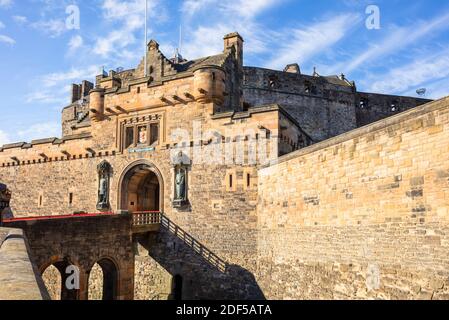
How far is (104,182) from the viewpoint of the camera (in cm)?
2055

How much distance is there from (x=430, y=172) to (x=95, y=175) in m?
16.4

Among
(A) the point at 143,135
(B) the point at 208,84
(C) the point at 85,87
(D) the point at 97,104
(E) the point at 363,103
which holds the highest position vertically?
(C) the point at 85,87

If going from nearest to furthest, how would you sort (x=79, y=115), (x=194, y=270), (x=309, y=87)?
(x=194, y=270) → (x=309, y=87) → (x=79, y=115)

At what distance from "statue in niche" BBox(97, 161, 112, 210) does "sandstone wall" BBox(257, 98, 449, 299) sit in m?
8.74

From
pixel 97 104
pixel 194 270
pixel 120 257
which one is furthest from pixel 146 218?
pixel 97 104

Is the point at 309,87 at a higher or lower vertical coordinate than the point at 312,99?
higher

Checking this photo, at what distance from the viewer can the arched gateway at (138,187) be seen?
64.6ft

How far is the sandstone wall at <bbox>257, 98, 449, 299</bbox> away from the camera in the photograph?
8.64 metres

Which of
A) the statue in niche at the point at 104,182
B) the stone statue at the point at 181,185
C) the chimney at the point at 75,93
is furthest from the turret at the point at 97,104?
the chimney at the point at 75,93

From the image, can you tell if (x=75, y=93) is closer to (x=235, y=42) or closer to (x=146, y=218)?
(x=235, y=42)

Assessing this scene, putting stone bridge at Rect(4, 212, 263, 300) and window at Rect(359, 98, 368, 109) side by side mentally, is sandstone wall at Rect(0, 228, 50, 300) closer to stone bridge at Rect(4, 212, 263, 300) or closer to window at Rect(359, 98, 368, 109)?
stone bridge at Rect(4, 212, 263, 300)

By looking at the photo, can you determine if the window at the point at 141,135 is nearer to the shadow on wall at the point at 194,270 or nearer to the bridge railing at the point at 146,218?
the bridge railing at the point at 146,218

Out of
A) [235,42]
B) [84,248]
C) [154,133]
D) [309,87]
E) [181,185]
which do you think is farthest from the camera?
[309,87]

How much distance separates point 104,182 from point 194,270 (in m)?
6.54
